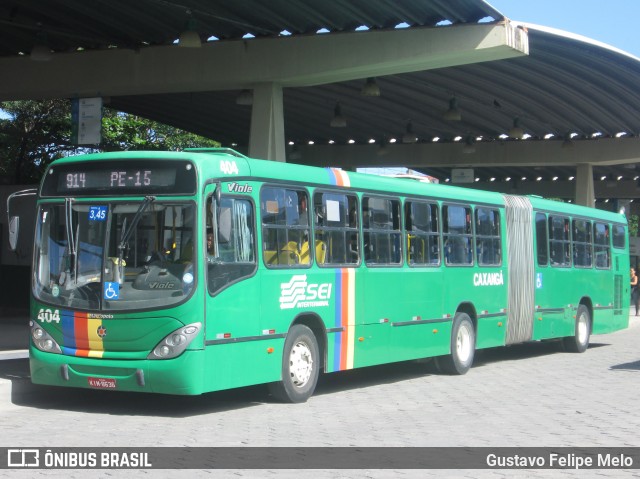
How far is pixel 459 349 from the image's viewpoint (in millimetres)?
17359

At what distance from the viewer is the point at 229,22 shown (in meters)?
21.0

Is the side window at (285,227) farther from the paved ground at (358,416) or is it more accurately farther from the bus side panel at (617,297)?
the bus side panel at (617,297)

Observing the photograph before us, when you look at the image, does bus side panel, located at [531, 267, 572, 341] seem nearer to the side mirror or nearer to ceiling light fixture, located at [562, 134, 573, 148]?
the side mirror

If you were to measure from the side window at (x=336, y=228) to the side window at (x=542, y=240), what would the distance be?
281 inches

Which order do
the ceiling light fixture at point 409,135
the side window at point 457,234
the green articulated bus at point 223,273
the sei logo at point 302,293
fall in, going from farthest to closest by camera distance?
Result: the ceiling light fixture at point 409,135
the side window at point 457,234
the sei logo at point 302,293
the green articulated bus at point 223,273

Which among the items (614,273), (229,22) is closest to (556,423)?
(229,22)

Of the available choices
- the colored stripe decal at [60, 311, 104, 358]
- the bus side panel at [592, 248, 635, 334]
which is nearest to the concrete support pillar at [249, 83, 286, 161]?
the bus side panel at [592, 248, 635, 334]

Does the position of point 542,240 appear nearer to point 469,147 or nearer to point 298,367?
point 298,367

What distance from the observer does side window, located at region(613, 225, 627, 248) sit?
25.0 meters

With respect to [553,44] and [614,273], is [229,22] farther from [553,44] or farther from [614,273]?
[614,273]

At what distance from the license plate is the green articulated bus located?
0.01 metres

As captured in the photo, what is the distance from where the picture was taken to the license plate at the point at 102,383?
460 inches

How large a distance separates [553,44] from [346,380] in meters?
12.2

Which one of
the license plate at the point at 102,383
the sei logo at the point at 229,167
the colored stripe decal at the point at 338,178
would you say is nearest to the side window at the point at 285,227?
the sei logo at the point at 229,167
